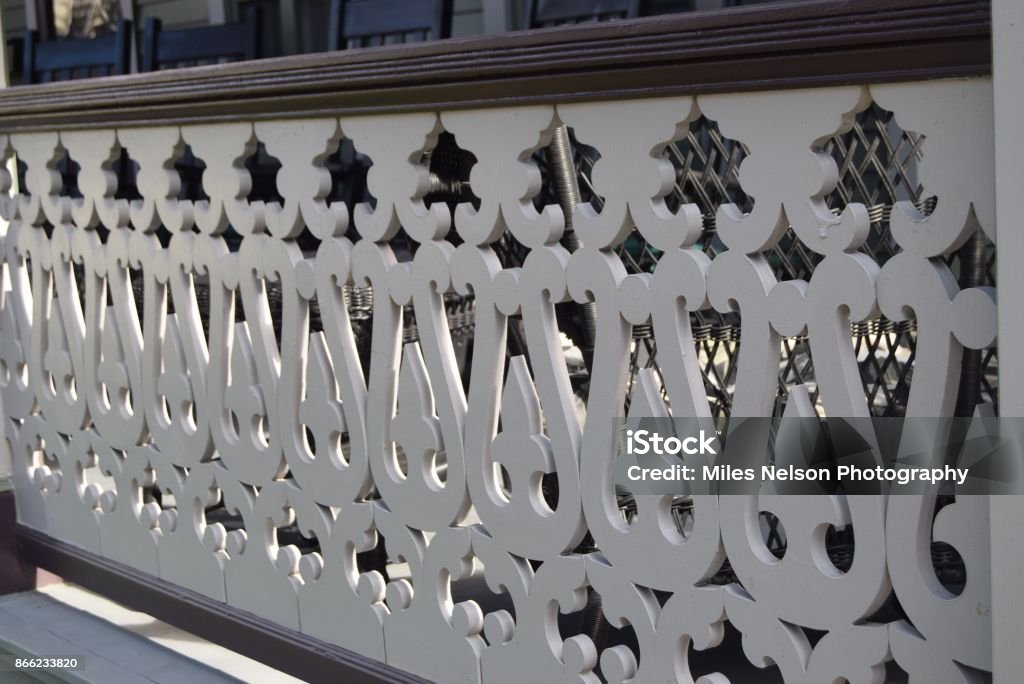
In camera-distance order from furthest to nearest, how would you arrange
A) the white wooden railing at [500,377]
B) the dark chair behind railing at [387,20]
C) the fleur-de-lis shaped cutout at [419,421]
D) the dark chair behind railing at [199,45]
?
the dark chair behind railing at [199,45], the dark chair behind railing at [387,20], the fleur-de-lis shaped cutout at [419,421], the white wooden railing at [500,377]

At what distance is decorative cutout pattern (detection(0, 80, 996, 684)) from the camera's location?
118cm

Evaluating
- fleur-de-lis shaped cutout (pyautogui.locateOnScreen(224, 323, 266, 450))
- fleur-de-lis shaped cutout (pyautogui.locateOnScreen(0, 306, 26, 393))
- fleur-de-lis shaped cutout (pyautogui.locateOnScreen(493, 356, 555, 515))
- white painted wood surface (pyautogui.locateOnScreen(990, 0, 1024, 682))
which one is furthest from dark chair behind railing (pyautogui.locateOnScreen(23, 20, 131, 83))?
white painted wood surface (pyautogui.locateOnScreen(990, 0, 1024, 682))

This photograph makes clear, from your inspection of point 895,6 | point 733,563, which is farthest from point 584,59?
point 733,563

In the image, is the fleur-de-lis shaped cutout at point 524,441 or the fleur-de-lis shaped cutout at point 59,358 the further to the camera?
the fleur-de-lis shaped cutout at point 59,358

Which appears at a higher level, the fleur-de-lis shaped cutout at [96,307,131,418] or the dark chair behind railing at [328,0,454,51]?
the dark chair behind railing at [328,0,454,51]

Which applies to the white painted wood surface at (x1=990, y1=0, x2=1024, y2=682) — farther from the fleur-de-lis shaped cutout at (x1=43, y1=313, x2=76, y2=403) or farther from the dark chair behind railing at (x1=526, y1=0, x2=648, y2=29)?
the fleur-de-lis shaped cutout at (x1=43, y1=313, x2=76, y2=403)

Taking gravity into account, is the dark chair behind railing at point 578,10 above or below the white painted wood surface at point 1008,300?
above

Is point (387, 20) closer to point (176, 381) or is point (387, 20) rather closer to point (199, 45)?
point (199, 45)

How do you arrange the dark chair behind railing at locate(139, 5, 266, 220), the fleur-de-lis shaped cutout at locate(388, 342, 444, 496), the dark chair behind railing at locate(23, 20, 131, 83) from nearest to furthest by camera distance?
1. the fleur-de-lis shaped cutout at locate(388, 342, 444, 496)
2. the dark chair behind railing at locate(139, 5, 266, 220)
3. the dark chair behind railing at locate(23, 20, 131, 83)

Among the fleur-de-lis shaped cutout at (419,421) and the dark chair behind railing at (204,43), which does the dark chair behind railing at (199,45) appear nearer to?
the dark chair behind railing at (204,43)

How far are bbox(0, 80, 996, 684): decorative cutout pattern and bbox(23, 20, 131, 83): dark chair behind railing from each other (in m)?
1.65

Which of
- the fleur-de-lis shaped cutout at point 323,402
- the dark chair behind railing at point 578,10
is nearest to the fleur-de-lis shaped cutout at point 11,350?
the fleur-de-lis shaped cutout at point 323,402

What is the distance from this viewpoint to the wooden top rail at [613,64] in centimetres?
108

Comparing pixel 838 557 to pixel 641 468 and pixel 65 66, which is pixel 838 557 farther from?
pixel 65 66
